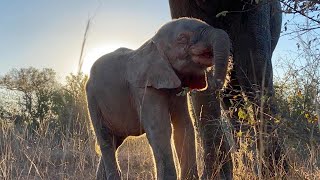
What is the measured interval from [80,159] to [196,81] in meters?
1.52

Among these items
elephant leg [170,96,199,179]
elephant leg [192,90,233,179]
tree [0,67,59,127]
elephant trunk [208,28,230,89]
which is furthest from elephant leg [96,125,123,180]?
tree [0,67,59,127]

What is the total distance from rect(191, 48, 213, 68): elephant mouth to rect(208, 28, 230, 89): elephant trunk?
0.18m

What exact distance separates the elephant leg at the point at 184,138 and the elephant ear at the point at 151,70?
223 mm

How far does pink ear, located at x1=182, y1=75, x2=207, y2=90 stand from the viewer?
339 centimetres

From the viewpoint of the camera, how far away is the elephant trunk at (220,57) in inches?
117

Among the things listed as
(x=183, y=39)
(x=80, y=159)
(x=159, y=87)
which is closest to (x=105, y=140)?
(x=159, y=87)

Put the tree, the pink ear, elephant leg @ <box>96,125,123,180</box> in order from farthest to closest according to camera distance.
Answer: the tree → elephant leg @ <box>96,125,123,180</box> → the pink ear

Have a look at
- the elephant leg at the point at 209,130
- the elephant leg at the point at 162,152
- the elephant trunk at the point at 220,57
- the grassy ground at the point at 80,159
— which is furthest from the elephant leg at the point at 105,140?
the elephant trunk at the point at 220,57

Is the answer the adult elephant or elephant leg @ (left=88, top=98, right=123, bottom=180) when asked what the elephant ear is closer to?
elephant leg @ (left=88, top=98, right=123, bottom=180)

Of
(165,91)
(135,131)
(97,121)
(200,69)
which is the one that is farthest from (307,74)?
(97,121)

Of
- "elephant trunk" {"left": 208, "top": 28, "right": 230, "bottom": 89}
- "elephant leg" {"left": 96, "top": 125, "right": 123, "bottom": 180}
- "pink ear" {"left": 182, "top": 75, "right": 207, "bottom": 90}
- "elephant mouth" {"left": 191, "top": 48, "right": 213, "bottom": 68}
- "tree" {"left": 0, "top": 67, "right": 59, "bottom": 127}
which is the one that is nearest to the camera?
"elephant trunk" {"left": 208, "top": 28, "right": 230, "bottom": 89}

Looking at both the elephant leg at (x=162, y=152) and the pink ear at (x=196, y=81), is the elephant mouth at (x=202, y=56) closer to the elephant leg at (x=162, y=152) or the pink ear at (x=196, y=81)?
the pink ear at (x=196, y=81)

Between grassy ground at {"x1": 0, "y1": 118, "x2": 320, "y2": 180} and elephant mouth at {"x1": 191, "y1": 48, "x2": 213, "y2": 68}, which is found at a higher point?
elephant mouth at {"x1": 191, "y1": 48, "x2": 213, "y2": 68}

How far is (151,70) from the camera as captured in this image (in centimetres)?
340
